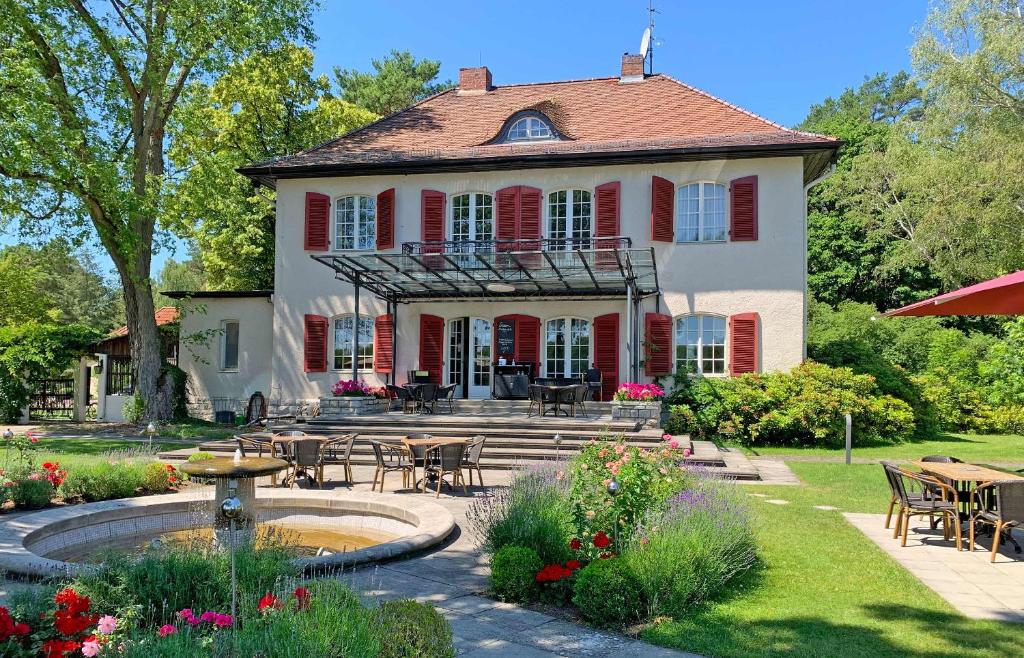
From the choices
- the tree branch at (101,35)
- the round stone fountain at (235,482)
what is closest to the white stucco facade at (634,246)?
the tree branch at (101,35)

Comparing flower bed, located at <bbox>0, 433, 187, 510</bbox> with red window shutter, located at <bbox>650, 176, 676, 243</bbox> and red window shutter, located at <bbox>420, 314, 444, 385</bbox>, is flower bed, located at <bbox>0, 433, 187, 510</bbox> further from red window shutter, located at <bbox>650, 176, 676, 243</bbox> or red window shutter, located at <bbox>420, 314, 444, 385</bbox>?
red window shutter, located at <bbox>650, 176, 676, 243</bbox>

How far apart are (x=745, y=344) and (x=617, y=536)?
482 inches

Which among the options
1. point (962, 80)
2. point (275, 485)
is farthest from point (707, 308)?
point (275, 485)

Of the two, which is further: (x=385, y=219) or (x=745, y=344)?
(x=385, y=219)

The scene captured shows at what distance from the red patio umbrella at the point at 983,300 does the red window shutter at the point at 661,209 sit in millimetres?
8978

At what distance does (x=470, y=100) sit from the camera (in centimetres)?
2170

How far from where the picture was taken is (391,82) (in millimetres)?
33156

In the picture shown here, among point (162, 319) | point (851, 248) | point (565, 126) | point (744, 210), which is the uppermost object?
point (565, 126)

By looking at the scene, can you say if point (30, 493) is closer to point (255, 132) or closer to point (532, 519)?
point (532, 519)

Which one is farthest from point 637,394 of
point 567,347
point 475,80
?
point 475,80

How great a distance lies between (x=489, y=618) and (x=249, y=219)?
74.3 ft

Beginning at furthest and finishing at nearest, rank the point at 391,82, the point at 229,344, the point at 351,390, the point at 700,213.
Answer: the point at 391,82 < the point at 229,344 < the point at 700,213 < the point at 351,390

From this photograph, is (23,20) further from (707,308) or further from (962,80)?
(962,80)

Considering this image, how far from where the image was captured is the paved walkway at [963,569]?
512 cm
